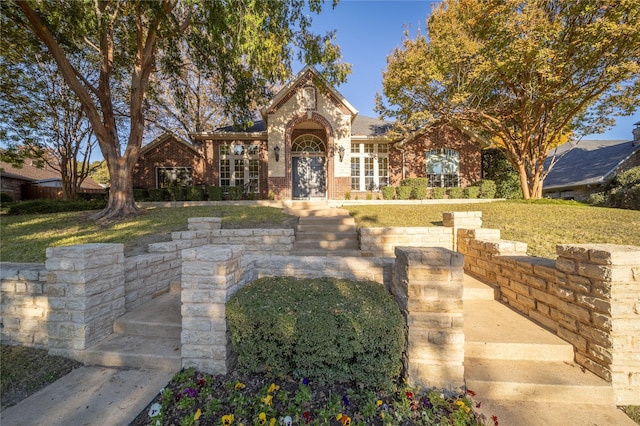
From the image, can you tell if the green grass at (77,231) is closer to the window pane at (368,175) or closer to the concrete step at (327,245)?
the concrete step at (327,245)

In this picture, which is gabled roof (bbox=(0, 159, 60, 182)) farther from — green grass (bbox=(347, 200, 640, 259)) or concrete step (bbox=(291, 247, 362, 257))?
green grass (bbox=(347, 200, 640, 259))

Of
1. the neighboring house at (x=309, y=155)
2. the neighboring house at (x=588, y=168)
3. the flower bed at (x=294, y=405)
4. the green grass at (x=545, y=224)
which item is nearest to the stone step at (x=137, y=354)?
the flower bed at (x=294, y=405)

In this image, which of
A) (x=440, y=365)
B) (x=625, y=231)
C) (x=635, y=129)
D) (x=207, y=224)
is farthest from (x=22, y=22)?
(x=635, y=129)

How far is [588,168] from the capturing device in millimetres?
16531

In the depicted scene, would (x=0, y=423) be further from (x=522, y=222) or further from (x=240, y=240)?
(x=522, y=222)

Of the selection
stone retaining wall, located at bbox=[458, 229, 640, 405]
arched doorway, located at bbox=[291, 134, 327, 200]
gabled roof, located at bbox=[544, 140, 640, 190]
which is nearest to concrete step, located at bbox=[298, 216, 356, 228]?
stone retaining wall, located at bbox=[458, 229, 640, 405]

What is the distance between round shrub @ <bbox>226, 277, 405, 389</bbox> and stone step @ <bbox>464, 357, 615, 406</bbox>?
0.78m

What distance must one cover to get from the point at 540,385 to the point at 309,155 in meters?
12.3

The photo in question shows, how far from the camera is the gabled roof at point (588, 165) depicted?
1500 cm

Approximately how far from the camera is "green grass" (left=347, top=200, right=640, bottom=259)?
471cm

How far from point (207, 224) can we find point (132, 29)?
26.8 feet

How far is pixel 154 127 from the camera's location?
62.0ft

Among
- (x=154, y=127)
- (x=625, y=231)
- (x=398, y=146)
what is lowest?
(x=625, y=231)

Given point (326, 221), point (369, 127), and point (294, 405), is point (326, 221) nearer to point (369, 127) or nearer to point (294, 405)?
point (294, 405)
